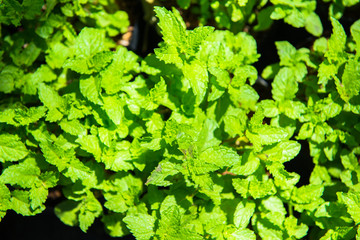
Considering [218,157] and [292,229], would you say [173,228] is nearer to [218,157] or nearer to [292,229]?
[218,157]

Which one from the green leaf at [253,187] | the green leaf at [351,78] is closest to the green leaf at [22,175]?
the green leaf at [253,187]

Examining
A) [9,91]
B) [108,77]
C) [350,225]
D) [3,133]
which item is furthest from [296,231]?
[9,91]

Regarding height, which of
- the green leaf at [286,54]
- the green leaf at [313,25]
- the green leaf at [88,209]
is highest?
the green leaf at [313,25]

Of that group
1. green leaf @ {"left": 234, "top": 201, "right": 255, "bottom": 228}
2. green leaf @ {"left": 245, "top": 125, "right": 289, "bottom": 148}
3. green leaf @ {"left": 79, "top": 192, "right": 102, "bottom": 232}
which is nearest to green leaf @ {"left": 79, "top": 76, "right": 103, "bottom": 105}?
green leaf @ {"left": 79, "top": 192, "right": 102, "bottom": 232}

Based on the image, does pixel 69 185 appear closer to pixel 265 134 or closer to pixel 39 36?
pixel 39 36

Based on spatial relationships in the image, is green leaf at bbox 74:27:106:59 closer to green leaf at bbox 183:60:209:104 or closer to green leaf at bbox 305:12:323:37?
green leaf at bbox 183:60:209:104

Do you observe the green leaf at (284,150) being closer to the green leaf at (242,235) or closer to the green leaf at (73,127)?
the green leaf at (242,235)

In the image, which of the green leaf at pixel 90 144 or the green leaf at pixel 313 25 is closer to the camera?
the green leaf at pixel 90 144
